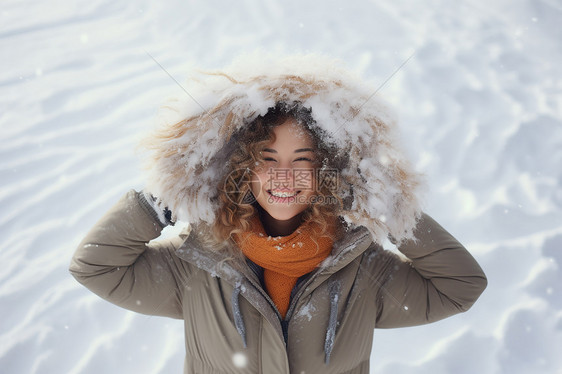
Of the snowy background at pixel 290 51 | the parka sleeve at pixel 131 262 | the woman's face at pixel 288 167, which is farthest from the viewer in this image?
the snowy background at pixel 290 51

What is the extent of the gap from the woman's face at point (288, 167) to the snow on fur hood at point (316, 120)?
5.0 inches

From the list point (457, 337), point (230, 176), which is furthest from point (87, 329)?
point (457, 337)

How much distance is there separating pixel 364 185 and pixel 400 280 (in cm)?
48

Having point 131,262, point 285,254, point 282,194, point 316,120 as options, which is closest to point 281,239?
point 285,254

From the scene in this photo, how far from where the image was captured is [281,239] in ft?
5.98

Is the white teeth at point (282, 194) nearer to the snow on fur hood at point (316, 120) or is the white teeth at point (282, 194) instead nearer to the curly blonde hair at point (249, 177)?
the curly blonde hair at point (249, 177)

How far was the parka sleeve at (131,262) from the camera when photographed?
5.46 ft

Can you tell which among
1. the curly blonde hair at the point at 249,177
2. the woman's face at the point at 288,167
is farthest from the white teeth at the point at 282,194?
the curly blonde hair at the point at 249,177

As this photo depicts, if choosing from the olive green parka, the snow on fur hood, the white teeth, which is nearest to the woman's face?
the white teeth

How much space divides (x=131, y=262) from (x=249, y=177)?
1.95ft

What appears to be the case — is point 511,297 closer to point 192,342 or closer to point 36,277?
point 192,342

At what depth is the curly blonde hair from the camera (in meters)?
1.80

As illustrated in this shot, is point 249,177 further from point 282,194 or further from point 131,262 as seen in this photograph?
point 131,262

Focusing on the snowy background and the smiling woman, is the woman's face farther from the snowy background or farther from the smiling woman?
the snowy background
